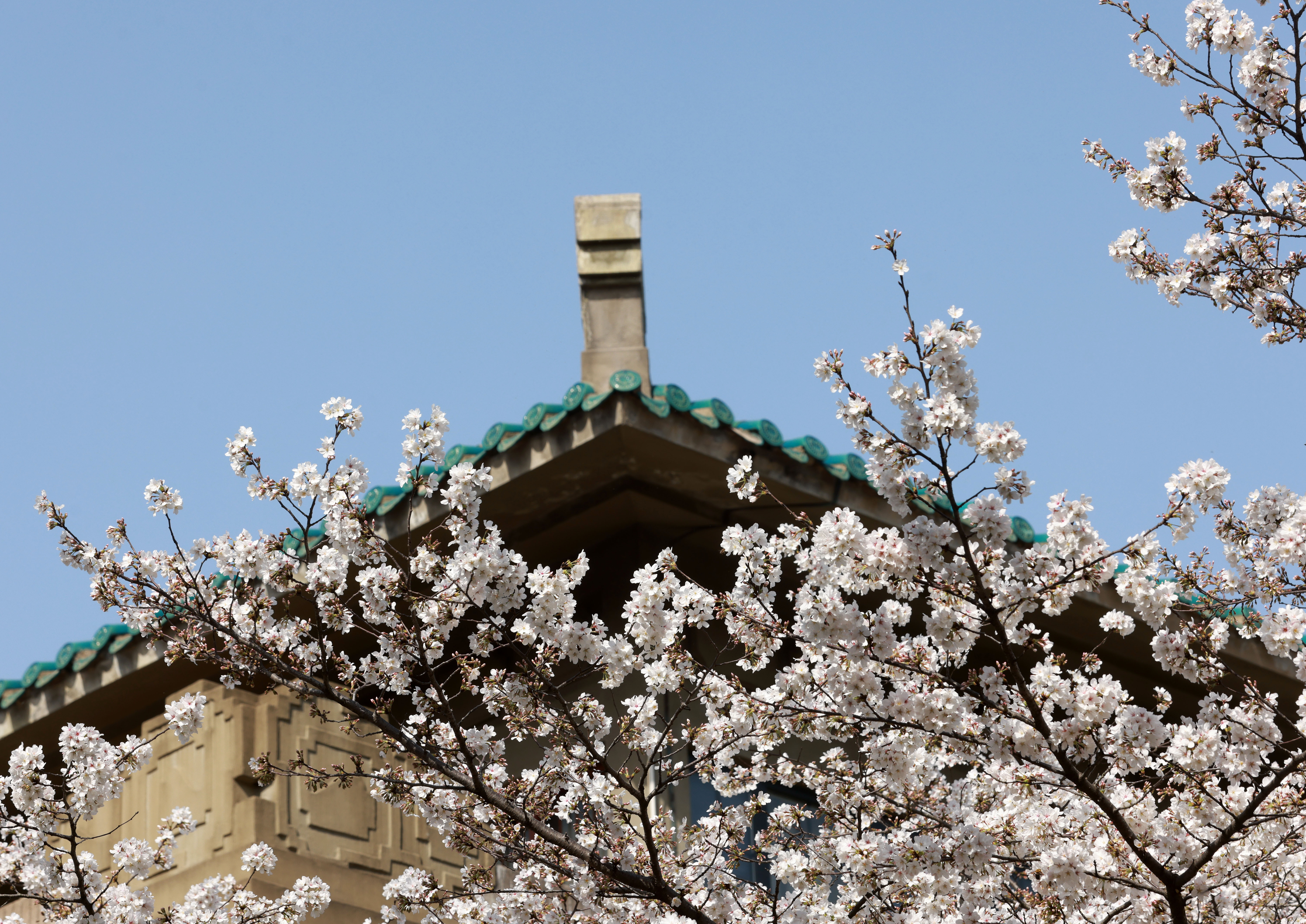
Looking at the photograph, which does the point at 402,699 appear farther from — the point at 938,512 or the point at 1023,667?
the point at 938,512

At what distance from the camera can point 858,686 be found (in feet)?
17.1

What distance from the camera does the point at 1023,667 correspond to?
8859 millimetres

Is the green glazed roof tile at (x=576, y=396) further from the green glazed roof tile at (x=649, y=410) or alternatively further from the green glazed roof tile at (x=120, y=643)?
the green glazed roof tile at (x=120, y=643)

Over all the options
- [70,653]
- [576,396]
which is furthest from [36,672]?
[576,396]

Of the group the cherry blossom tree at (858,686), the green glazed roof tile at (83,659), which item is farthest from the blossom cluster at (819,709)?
the green glazed roof tile at (83,659)

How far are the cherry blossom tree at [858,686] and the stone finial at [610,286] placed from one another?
6.75ft

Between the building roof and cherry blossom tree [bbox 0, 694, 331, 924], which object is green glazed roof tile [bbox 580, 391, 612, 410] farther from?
cherry blossom tree [bbox 0, 694, 331, 924]

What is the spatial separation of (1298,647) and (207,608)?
4418mm

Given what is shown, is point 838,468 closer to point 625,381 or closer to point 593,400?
point 625,381

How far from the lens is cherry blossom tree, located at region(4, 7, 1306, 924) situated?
4.99 metres

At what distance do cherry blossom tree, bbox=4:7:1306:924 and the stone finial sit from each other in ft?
6.75

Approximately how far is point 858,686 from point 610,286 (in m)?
3.76

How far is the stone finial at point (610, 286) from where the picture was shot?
801cm

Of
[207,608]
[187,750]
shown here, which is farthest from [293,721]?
[207,608]
